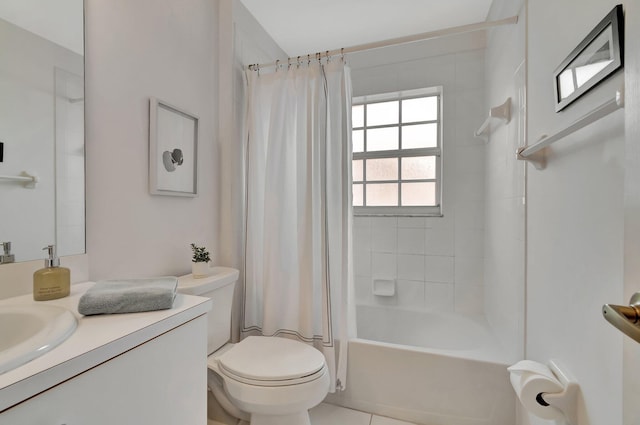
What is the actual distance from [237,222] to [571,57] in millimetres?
1654

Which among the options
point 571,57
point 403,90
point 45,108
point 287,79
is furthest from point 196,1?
point 571,57

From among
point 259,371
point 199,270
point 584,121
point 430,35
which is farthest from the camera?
point 430,35

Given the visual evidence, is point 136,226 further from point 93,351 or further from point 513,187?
point 513,187

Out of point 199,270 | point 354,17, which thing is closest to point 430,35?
point 354,17

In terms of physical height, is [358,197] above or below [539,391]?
above

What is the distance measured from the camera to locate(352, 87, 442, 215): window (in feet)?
8.05

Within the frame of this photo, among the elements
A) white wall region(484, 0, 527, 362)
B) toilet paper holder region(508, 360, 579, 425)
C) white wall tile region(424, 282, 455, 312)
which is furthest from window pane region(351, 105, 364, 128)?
toilet paper holder region(508, 360, 579, 425)

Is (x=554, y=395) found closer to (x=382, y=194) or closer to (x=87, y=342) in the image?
(x=87, y=342)

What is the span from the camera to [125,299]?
73 cm

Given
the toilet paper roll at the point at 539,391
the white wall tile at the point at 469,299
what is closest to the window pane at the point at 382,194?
the white wall tile at the point at 469,299

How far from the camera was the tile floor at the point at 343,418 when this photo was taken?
1545mm

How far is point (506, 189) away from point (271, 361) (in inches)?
61.3

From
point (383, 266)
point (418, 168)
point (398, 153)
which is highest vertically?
point (398, 153)

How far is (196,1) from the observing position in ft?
5.24
